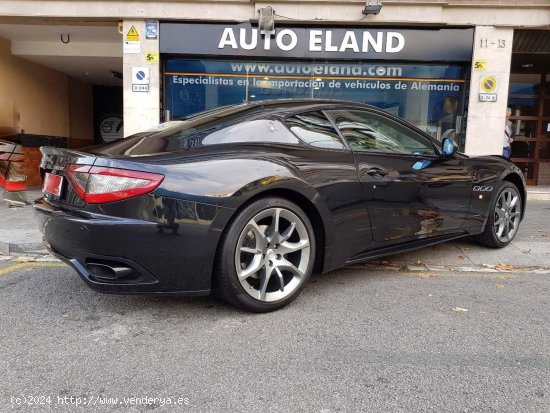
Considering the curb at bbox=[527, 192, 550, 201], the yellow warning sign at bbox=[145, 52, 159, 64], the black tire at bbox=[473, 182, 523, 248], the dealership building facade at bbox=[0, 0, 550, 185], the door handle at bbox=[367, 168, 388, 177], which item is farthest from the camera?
the curb at bbox=[527, 192, 550, 201]

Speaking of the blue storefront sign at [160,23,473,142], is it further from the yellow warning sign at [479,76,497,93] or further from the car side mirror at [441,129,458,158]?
the car side mirror at [441,129,458,158]

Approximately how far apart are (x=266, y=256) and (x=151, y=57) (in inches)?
285

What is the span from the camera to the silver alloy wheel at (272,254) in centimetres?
303

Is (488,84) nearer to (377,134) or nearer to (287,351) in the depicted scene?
(377,134)

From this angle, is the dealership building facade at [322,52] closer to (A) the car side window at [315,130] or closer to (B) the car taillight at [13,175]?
(B) the car taillight at [13,175]

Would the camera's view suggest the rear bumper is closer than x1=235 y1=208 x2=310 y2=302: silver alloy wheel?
Yes

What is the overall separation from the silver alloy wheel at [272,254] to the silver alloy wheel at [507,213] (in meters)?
2.67

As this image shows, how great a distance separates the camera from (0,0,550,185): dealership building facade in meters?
8.85

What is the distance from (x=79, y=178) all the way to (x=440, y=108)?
333 inches

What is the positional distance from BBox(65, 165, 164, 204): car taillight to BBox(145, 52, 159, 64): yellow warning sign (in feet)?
23.0

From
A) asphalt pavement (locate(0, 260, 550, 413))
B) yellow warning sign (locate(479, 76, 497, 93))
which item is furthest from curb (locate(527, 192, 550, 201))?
asphalt pavement (locate(0, 260, 550, 413))

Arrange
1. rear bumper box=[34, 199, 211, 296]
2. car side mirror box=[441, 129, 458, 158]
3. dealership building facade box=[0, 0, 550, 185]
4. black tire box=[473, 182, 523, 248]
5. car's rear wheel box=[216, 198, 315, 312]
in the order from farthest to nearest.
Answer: dealership building facade box=[0, 0, 550, 185] < black tire box=[473, 182, 523, 248] < car side mirror box=[441, 129, 458, 158] < car's rear wheel box=[216, 198, 315, 312] < rear bumper box=[34, 199, 211, 296]

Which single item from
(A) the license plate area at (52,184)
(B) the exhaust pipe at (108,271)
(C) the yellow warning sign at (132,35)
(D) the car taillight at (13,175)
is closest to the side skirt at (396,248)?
(B) the exhaust pipe at (108,271)

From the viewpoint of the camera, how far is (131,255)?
2.70 metres
